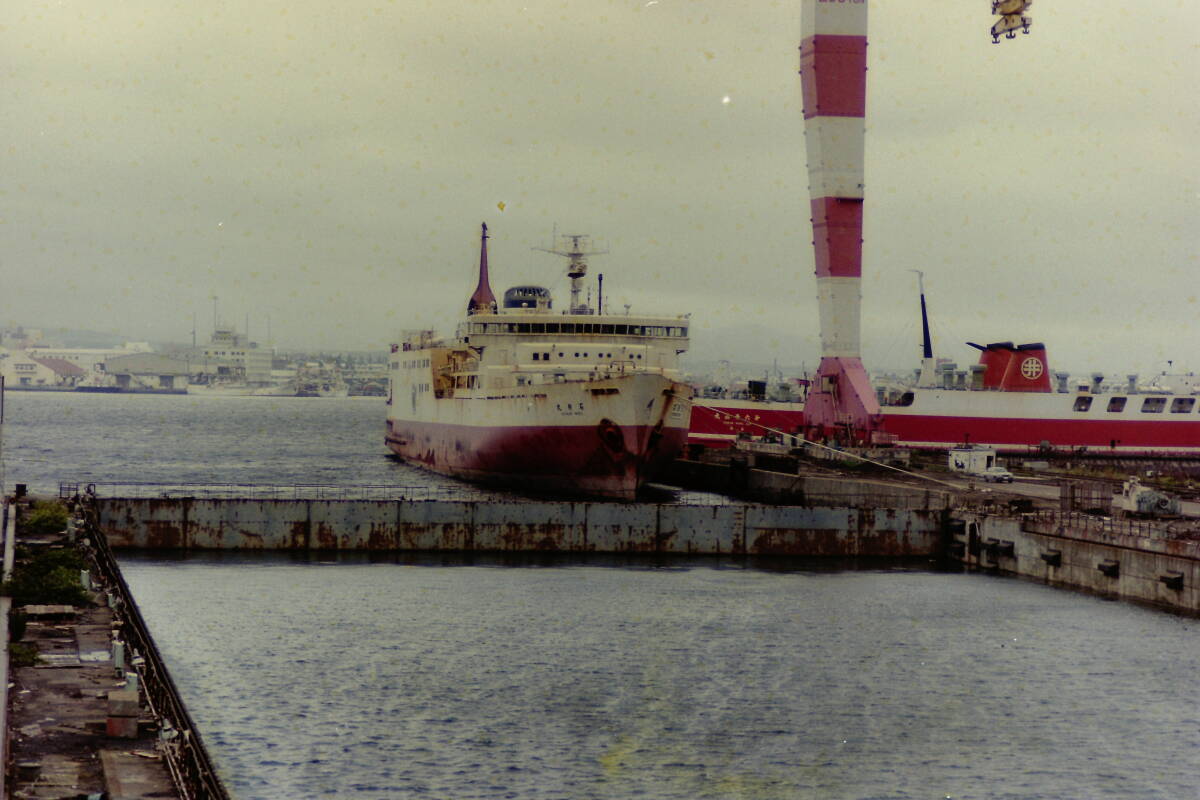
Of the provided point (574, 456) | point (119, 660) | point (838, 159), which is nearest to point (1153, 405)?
point (838, 159)

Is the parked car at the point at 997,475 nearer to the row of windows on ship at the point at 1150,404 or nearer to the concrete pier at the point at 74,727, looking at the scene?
the row of windows on ship at the point at 1150,404

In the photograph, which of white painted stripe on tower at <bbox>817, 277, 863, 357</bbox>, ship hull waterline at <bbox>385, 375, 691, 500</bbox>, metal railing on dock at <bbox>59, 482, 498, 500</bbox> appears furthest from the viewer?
white painted stripe on tower at <bbox>817, 277, 863, 357</bbox>

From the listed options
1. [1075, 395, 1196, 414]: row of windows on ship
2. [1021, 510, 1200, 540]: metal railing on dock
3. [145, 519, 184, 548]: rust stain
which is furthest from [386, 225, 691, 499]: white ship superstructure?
[1075, 395, 1196, 414]: row of windows on ship

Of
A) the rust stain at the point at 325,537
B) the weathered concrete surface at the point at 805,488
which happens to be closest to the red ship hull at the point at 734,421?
the weathered concrete surface at the point at 805,488

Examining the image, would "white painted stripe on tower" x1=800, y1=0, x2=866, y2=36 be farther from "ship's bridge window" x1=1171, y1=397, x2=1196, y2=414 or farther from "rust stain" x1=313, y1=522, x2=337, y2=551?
"rust stain" x1=313, y1=522, x2=337, y2=551

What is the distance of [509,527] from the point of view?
44.9m

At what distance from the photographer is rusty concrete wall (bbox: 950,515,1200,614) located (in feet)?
119

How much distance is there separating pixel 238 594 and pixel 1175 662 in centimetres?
2323

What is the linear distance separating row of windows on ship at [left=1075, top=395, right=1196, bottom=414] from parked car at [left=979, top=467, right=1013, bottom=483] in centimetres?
1820

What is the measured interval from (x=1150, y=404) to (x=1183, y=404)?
2.10m

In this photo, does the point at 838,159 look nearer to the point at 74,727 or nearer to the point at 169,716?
the point at 169,716

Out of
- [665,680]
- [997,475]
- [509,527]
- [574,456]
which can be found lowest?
[665,680]

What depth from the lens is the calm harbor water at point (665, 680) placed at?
22.2 meters

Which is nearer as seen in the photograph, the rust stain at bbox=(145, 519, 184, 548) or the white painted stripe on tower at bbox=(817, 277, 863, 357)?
the rust stain at bbox=(145, 519, 184, 548)
